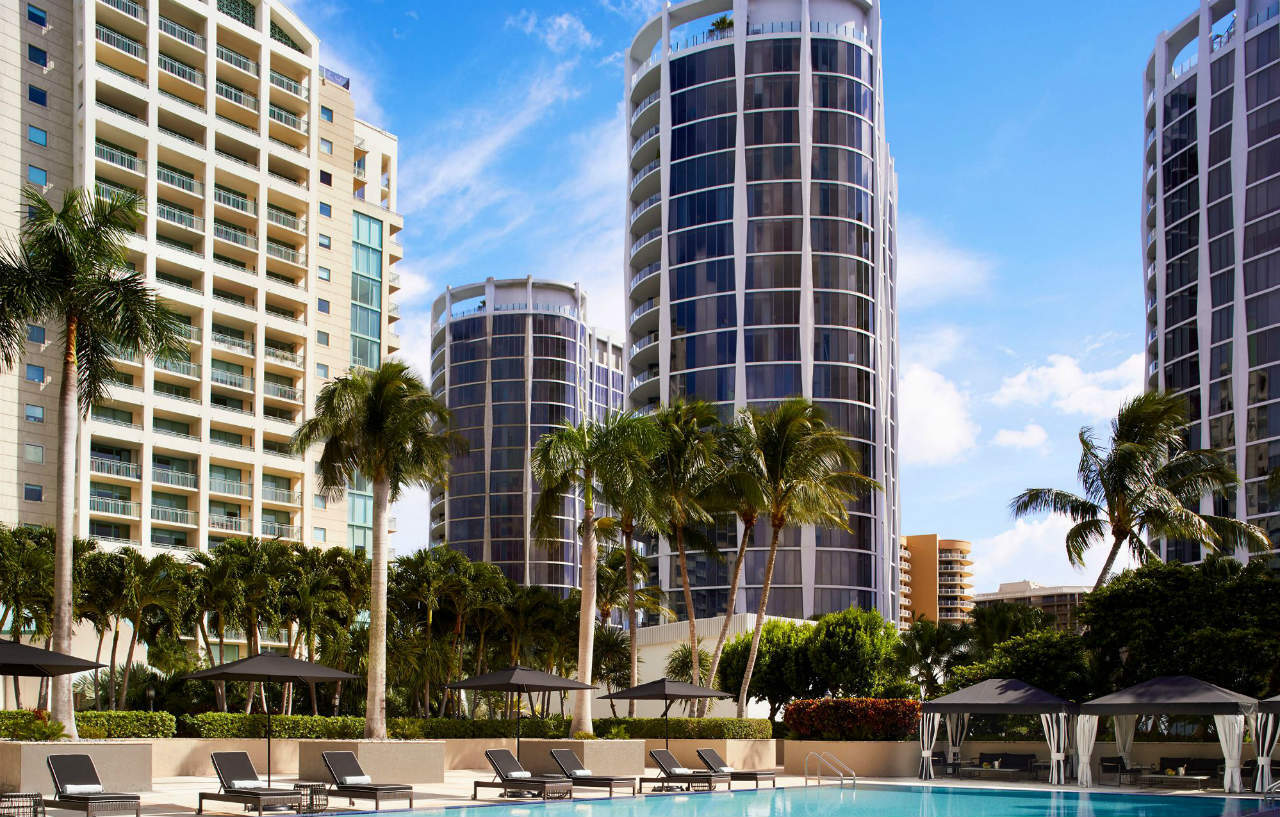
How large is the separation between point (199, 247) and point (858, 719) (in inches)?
1916

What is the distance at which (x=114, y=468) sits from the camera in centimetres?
6338

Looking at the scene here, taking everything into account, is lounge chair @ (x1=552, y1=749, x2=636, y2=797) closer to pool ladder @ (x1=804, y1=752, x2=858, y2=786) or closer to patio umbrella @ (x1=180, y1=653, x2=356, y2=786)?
patio umbrella @ (x1=180, y1=653, x2=356, y2=786)

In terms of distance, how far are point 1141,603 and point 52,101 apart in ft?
188

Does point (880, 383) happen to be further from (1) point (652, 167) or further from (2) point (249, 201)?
(2) point (249, 201)

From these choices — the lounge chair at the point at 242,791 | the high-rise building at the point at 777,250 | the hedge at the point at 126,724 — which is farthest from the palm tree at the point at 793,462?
the high-rise building at the point at 777,250

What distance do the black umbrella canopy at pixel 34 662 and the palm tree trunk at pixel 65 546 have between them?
223 centimetres

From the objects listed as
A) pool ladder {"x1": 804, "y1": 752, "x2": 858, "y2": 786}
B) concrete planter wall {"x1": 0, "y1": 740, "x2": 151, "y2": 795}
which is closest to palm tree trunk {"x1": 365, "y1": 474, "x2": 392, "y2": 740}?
concrete planter wall {"x1": 0, "y1": 740, "x2": 151, "y2": 795}

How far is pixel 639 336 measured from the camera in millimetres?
100438

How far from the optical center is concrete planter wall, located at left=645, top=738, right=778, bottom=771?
36.6 metres

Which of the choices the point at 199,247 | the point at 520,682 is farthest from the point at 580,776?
the point at 199,247

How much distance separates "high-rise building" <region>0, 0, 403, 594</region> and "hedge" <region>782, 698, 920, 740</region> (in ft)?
104

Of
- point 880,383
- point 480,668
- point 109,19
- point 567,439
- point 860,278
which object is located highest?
point 109,19

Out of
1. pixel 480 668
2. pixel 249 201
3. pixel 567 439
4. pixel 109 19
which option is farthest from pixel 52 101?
pixel 567 439

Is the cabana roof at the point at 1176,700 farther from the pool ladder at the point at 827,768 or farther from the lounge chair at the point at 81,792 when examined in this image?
the lounge chair at the point at 81,792
